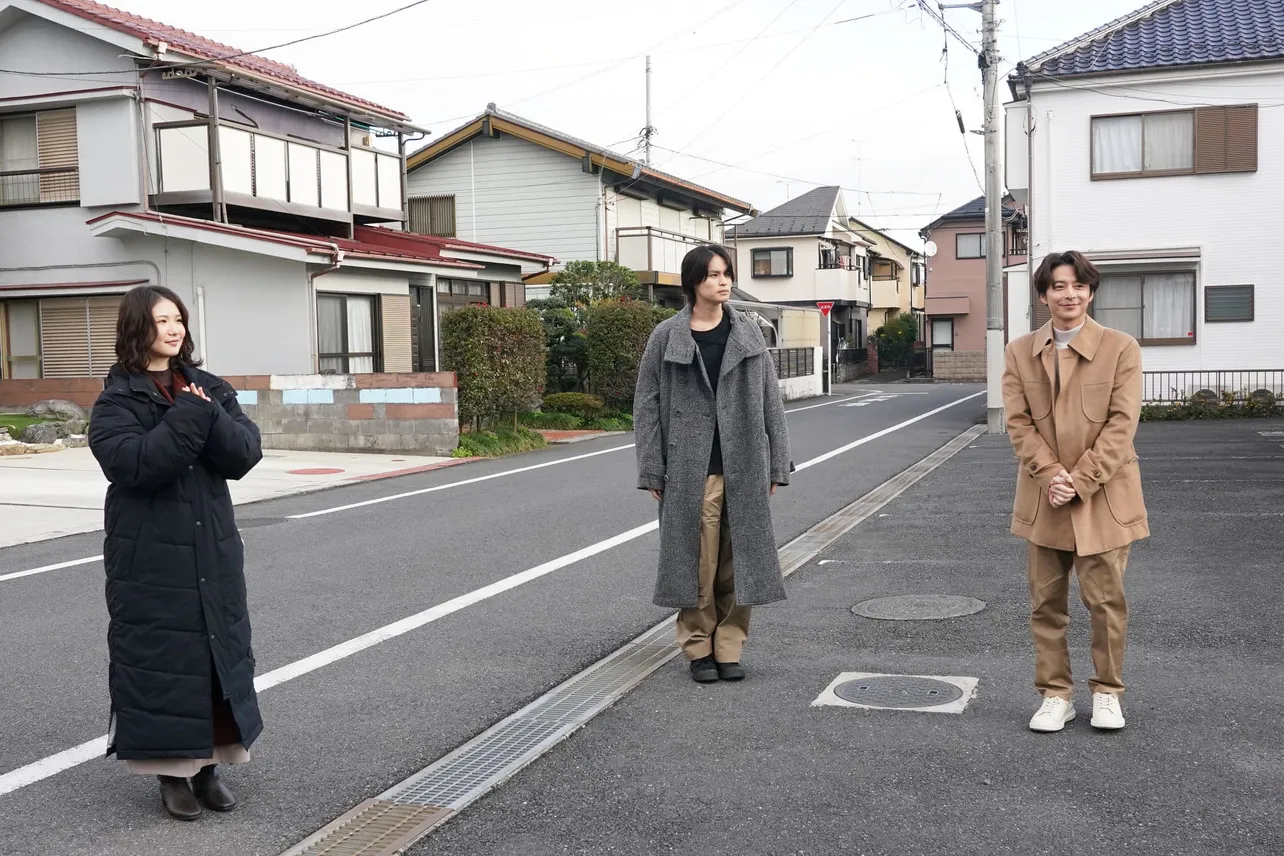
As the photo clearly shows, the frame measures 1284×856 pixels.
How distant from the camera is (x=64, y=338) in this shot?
20984mm

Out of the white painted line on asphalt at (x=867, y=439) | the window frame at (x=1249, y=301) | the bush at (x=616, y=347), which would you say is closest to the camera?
the white painted line on asphalt at (x=867, y=439)

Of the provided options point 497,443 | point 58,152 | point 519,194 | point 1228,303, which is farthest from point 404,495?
point 519,194

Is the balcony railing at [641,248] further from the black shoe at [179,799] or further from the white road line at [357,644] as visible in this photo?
the black shoe at [179,799]

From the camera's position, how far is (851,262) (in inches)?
2301

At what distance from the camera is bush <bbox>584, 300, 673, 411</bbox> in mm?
25188

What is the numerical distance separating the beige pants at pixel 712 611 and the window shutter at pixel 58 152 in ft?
61.1

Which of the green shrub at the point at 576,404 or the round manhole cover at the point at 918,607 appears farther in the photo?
the green shrub at the point at 576,404

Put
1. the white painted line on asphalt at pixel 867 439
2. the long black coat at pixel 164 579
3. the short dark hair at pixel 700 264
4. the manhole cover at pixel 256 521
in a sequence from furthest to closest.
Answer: the white painted line on asphalt at pixel 867 439, the manhole cover at pixel 256 521, the short dark hair at pixel 700 264, the long black coat at pixel 164 579

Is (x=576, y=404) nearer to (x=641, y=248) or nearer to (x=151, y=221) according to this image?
(x=151, y=221)

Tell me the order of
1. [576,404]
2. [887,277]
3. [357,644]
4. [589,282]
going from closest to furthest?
[357,644]
[576,404]
[589,282]
[887,277]

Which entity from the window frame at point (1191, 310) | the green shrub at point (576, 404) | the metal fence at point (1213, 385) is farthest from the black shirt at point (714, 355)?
the window frame at point (1191, 310)

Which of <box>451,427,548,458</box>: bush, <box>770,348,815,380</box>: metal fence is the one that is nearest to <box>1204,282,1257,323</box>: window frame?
<box>451,427,548,458</box>: bush

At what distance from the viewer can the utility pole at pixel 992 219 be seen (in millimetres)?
20891

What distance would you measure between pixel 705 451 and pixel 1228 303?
21193 mm
